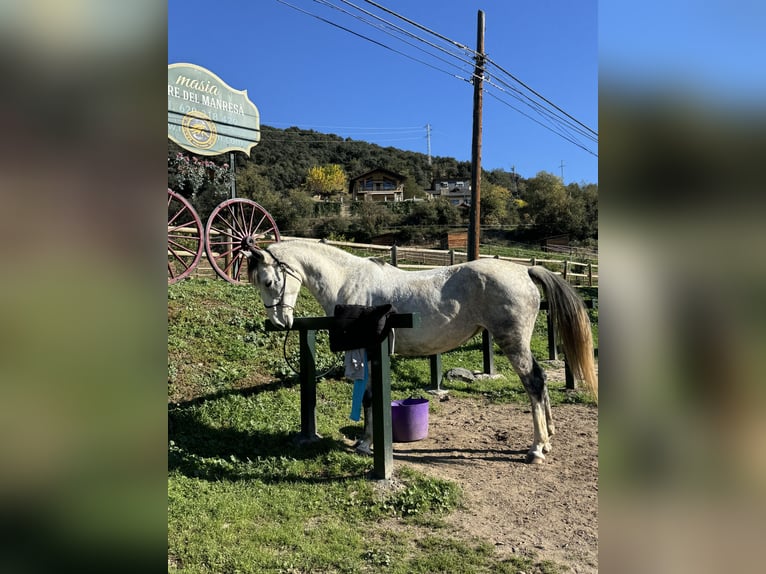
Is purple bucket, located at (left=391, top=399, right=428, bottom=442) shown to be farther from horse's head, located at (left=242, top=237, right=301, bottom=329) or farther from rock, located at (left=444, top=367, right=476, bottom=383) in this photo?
rock, located at (left=444, top=367, right=476, bottom=383)

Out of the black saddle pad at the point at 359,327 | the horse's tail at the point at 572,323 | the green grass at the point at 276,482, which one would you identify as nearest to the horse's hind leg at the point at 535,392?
the horse's tail at the point at 572,323

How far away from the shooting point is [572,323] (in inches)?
174

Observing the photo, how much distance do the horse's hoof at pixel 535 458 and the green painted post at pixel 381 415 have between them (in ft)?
3.89

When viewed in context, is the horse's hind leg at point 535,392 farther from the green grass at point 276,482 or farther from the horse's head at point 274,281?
the horse's head at point 274,281

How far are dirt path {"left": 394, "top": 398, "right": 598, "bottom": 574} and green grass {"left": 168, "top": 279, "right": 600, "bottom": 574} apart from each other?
0.18 m

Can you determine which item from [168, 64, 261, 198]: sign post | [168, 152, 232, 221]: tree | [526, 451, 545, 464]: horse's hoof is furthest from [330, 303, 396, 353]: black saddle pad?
[168, 64, 261, 198]: sign post

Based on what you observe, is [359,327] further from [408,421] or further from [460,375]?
[460,375]

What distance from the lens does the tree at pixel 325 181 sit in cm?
6444

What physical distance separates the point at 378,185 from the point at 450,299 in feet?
223

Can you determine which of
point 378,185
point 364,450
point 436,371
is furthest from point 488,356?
point 378,185

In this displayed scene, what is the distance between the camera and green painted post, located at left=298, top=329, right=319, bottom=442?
15.2ft
